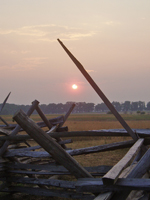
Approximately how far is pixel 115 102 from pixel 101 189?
169300 millimetres

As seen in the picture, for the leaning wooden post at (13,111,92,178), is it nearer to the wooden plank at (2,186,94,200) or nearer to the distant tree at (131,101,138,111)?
the wooden plank at (2,186,94,200)

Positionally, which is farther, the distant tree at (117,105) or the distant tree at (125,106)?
the distant tree at (125,106)

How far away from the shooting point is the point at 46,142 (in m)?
2.24

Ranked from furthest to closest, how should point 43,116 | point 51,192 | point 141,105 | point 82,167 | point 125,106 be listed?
point 141,105 → point 125,106 → point 43,116 → point 51,192 → point 82,167

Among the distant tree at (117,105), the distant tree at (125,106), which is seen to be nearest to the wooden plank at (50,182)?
the distant tree at (117,105)

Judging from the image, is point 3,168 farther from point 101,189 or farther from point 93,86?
point 101,189

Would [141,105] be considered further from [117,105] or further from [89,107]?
[89,107]

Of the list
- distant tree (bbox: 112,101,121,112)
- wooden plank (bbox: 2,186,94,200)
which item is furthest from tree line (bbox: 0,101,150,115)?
wooden plank (bbox: 2,186,94,200)

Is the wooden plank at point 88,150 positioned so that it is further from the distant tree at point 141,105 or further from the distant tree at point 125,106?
the distant tree at point 141,105

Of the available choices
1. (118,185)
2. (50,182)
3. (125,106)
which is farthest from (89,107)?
(118,185)

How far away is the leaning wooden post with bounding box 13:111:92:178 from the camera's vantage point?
213 cm

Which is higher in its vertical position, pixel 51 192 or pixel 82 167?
pixel 82 167

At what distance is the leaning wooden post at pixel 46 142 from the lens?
2.13m

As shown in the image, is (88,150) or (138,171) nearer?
(138,171)
